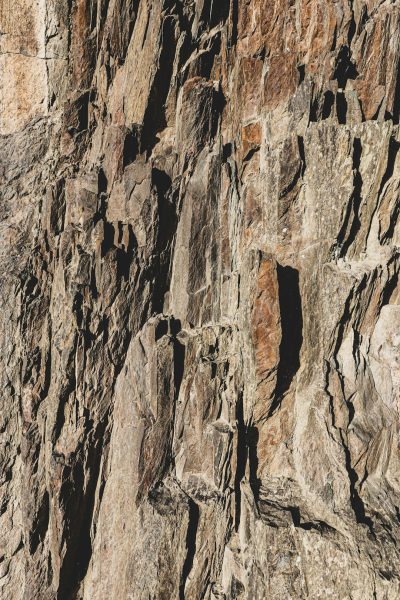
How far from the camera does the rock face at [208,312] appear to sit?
11.4m

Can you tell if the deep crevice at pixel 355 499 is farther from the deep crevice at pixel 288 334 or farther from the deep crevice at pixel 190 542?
the deep crevice at pixel 190 542

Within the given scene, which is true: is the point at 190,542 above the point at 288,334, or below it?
below

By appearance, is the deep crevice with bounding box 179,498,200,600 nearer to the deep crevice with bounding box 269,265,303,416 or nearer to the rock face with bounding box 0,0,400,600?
the rock face with bounding box 0,0,400,600

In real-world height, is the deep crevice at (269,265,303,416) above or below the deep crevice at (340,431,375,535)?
above

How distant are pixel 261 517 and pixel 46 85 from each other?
17295mm

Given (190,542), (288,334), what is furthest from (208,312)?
(190,542)

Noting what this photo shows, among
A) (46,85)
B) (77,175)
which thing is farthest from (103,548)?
(46,85)

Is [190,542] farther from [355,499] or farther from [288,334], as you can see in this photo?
[288,334]

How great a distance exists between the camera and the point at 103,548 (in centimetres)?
1228

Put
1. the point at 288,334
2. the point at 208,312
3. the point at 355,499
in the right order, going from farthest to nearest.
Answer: the point at 208,312 → the point at 288,334 → the point at 355,499

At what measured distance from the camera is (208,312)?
1338 cm

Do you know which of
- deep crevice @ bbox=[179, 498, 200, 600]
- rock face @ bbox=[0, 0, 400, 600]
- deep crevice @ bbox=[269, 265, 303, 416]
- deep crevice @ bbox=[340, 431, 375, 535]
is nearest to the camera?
deep crevice @ bbox=[340, 431, 375, 535]

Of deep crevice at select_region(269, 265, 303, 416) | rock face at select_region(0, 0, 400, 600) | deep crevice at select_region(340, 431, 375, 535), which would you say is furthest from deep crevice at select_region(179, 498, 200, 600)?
deep crevice at select_region(340, 431, 375, 535)

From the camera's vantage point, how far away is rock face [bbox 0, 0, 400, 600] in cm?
1138
